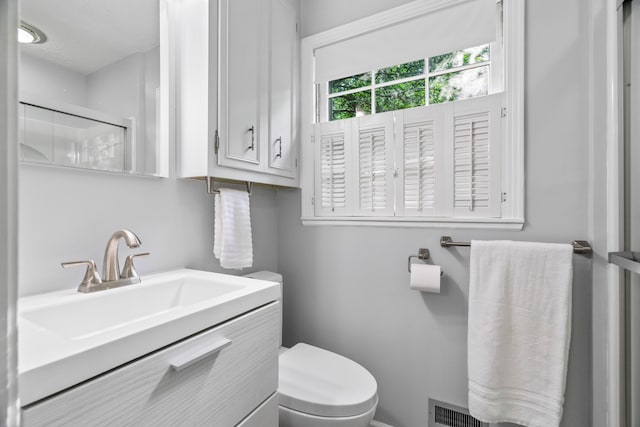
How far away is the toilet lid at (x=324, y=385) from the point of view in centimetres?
110

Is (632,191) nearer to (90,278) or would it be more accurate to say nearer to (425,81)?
(425,81)

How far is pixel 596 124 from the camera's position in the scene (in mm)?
1129

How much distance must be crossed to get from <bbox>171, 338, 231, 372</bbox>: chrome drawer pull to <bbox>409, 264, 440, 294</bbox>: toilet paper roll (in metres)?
0.87

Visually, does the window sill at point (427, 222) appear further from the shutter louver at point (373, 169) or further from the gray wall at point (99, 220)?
the gray wall at point (99, 220)

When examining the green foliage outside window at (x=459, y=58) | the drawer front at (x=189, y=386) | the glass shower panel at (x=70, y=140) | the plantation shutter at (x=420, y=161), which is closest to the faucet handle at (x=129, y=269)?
the glass shower panel at (x=70, y=140)

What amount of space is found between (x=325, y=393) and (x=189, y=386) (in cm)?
63

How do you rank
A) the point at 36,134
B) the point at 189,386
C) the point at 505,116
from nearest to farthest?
the point at 189,386
the point at 36,134
the point at 505,116

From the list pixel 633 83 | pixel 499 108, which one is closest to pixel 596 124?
pixel 633 83

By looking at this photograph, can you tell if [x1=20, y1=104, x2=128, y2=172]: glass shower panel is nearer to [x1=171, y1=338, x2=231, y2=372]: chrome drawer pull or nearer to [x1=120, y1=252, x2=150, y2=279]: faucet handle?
[x1=120, y1=252, x2=150, y2=279]: faucet handle

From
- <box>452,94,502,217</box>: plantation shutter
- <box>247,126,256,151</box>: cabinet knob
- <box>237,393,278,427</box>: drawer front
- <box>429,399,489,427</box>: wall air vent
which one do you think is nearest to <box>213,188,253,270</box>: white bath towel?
Answer: <box>247,126,256,151</box>: cabinet knob

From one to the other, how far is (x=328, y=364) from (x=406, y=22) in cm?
165

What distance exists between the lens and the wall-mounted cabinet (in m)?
1.19

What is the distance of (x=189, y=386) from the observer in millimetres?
702

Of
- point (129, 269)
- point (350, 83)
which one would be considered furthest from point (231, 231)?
point (350, 83)
